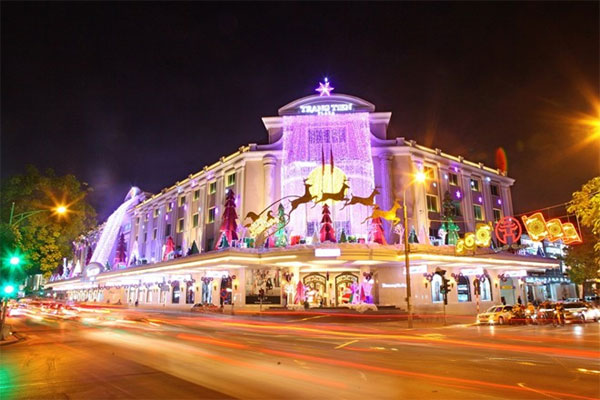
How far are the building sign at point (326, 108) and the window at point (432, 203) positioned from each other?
46.8ft

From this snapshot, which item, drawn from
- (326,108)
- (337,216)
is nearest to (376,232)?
(337,216)

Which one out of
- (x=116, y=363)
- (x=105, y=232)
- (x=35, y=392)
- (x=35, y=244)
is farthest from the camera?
(x=105, y=232)

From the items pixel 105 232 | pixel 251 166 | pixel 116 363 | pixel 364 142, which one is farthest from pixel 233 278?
pixel 105 232

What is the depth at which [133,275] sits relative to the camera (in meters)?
61.6

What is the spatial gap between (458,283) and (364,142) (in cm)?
1928

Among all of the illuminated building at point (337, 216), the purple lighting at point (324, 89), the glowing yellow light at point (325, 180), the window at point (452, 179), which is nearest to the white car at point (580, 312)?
the illuminated building at point (337, 216)

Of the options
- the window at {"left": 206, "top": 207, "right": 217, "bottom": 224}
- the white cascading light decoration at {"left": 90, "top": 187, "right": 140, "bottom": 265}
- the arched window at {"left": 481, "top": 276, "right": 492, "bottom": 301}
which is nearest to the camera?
the arched window at {"left": 481, "top": 276, "right": 492, "bottom": 301}

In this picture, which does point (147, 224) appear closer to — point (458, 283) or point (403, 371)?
point (458, 283)

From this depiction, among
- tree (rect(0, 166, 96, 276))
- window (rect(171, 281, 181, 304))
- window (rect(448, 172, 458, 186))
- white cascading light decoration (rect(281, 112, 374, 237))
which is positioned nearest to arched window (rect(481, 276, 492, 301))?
window (rect(448, 172, 458, 186))

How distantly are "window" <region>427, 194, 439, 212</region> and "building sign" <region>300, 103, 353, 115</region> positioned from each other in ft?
46.8

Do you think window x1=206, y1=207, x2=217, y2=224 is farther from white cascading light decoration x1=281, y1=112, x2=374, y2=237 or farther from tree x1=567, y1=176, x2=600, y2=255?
tree x1=567, y1=176, x2=600, y2=255

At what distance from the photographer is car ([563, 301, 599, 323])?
30.6 meters

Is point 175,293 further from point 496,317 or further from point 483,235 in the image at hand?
point 483,235

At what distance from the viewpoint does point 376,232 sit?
40.2m
